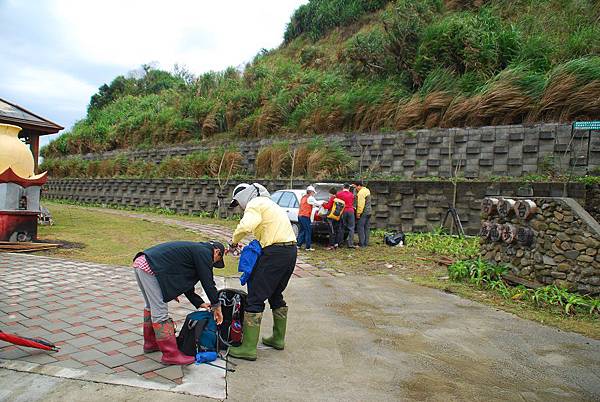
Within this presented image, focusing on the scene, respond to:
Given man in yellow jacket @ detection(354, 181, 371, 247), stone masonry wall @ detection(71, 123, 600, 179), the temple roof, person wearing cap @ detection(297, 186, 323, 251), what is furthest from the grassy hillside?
the temple roof

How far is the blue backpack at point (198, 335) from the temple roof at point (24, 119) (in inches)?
401

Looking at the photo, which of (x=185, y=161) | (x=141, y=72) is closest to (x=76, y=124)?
(x=141, y=72)

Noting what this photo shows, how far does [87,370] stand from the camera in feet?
12.4

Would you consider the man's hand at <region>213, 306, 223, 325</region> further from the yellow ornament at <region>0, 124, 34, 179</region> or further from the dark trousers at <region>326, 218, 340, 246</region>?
the yellow ornament at <region>0, 124, 34, 179</region>

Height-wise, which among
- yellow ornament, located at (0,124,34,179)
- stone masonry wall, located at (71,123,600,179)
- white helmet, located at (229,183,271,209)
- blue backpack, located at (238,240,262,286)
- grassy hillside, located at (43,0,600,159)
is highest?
grassy hillside, located at (43,0,600,159)

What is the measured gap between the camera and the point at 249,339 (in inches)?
169

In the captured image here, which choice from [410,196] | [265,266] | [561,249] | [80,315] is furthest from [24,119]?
[561,249]

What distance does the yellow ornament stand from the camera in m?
9.46

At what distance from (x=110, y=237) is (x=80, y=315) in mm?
6968

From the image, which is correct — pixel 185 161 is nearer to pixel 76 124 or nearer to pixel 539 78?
pixel 539 78

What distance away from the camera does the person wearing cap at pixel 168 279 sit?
4004 mm

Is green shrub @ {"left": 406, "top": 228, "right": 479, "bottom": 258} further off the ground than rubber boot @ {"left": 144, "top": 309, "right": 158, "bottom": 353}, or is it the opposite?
green shrub @ {"left": 406, "top": 228, "right": 479, "bottom": 258}

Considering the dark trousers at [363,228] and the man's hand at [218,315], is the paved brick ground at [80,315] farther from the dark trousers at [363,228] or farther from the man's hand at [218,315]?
the dark trousers at [363,228]

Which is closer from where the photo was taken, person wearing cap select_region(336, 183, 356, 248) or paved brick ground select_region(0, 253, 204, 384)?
paved brick ground select_region(0, 253, 204, 384)
